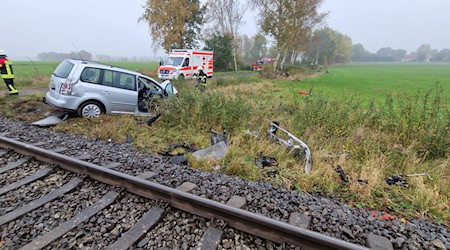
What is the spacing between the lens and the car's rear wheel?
266 inches

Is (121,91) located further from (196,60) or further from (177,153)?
(196,60)

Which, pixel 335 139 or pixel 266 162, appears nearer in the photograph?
pixel 266 162

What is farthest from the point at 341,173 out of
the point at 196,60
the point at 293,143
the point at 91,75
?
the point at 196,60

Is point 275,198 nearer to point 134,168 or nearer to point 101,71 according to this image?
point 134,168

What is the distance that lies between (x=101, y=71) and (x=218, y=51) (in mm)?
32156

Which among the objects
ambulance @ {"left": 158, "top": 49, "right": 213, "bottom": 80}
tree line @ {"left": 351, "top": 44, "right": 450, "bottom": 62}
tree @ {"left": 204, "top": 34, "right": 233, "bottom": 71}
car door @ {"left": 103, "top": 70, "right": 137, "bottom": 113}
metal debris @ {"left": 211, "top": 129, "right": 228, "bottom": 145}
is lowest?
metal debris @ {"left": 211, "top": 129, "right": 228, "bottom": 145}

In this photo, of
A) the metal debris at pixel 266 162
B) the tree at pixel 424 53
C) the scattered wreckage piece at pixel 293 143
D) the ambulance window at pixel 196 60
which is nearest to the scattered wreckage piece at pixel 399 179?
the scattered wreckage piece at pixel 293 143

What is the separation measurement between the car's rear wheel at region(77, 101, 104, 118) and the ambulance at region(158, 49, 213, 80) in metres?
13.7

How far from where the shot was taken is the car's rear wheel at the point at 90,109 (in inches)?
266

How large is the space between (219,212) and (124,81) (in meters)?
6.08

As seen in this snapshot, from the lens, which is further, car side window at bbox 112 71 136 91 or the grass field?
car side window at bbox 112 71 136 91

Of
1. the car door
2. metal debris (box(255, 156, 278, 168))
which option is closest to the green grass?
metal debris (box(255, 156, 278, 168))

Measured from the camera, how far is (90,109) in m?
6.91

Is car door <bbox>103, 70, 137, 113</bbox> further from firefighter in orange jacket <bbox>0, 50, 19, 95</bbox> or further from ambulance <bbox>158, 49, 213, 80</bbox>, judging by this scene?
ambulance <bbox>158, 49, 213, 80</bbox>
